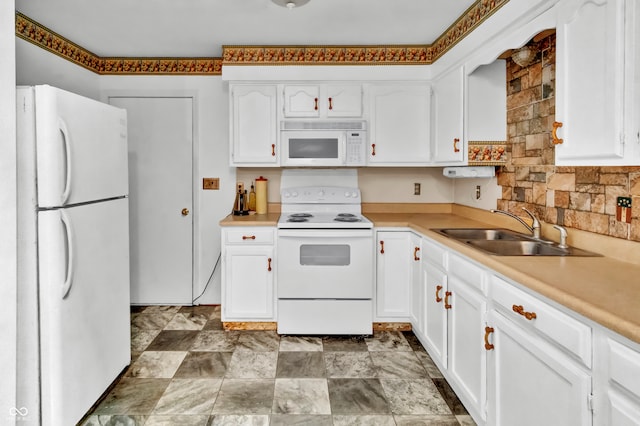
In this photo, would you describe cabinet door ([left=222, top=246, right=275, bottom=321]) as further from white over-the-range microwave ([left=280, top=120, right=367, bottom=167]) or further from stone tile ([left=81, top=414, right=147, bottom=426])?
stone tile ([left=81, top=414, right=147, bottom=426])

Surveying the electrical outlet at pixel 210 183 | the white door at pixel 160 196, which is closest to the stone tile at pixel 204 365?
the white door at pixel 160 196

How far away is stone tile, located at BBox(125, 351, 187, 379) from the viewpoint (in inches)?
99.3

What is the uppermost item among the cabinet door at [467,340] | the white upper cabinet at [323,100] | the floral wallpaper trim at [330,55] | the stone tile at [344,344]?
the floral wallpaper trim at [330,55]

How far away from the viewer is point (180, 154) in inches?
146

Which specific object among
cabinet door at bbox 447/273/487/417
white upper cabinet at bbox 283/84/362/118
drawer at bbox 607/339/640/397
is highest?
white upper cabinet at bbox 283/84/362/118

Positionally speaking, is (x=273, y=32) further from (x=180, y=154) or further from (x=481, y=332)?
(x=481, y=332)

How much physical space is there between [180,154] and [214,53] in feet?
3.19

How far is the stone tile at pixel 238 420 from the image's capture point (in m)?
2.02

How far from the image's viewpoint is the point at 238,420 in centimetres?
205

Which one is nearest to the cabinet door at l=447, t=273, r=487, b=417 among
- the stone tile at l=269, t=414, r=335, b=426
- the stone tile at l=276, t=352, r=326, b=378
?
the stone tile at l=269, t=414, r=335, b=426

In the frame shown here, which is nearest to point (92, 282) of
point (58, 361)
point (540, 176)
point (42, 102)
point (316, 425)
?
point (58, 361)

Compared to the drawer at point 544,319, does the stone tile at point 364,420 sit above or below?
below

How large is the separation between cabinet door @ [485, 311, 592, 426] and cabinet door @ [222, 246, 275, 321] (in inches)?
70.9
